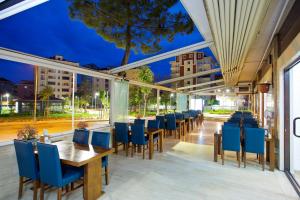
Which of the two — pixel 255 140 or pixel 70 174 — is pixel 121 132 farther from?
pixel 255 140

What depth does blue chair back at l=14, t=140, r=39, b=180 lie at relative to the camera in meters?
2.35

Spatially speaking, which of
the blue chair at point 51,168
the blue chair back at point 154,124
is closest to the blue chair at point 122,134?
the blue chair back at point 154,124

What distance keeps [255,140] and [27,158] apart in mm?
4089

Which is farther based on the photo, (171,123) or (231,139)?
(171,123)

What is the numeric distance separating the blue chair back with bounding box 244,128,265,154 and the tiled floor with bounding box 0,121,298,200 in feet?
1.41

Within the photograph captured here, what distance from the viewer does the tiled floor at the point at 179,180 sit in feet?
8.90

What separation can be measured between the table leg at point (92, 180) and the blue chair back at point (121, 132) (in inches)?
79.2

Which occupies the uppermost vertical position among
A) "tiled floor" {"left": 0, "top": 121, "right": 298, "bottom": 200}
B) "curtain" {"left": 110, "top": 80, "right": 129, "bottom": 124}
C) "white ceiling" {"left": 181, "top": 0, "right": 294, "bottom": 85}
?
"white ceiling" {"left": 181, "top": 0, "right": 294, "bottom": 85}

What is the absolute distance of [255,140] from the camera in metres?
3.76

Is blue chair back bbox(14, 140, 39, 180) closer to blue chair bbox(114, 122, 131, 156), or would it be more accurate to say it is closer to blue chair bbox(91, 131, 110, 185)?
blue chair bbox(91, 131, 110, 185)

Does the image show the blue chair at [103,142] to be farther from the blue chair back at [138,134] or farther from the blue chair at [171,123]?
the blue chair at [171,123]

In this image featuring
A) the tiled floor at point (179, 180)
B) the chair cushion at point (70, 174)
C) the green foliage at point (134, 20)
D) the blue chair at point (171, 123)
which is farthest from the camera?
the blue chair at point (171, 123)

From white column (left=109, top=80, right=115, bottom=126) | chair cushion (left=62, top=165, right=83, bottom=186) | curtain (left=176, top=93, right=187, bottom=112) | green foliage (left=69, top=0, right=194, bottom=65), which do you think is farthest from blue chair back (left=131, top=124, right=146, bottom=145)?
curtain (left=176, top=93, right=187, bottom=112)

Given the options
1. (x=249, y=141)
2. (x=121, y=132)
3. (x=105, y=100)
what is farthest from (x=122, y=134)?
(x=105, y=100)
